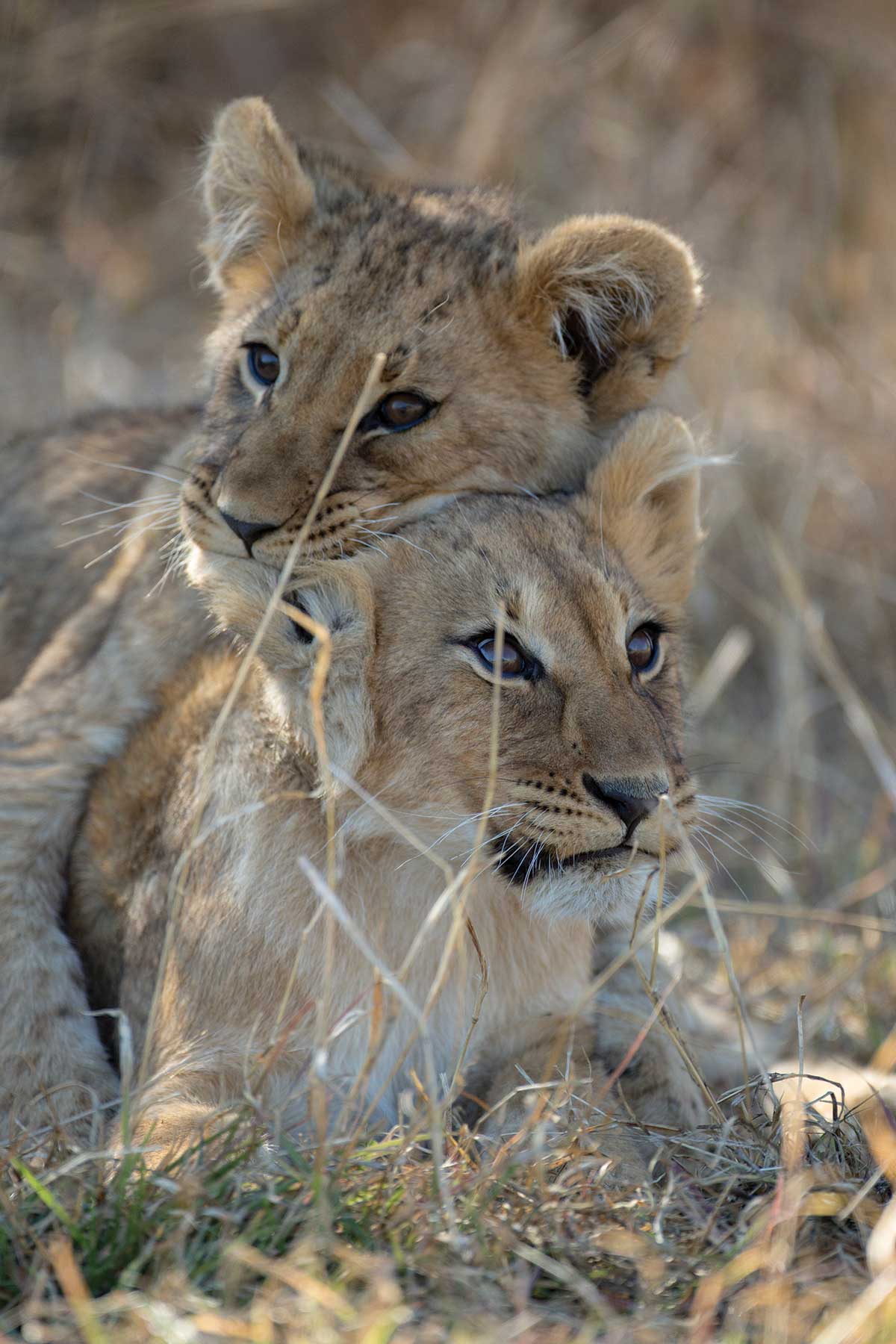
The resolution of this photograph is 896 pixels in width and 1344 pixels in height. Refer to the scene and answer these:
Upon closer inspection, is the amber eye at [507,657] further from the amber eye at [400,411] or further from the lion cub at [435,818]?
the amber eye at [400,411]

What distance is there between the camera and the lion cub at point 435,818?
8.89 feet

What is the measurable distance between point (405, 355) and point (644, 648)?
836 mm

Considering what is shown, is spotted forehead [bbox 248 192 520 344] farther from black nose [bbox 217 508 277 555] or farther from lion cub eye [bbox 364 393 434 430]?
black nose [bbox 217 508 277 555]

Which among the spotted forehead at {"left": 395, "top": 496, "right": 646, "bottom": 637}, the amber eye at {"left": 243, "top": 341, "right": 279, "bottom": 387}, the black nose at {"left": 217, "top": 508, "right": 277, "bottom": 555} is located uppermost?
the amber eye at {"left": 243, "top": 341, "right": 279, "bottom": 387}

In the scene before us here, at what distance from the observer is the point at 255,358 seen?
3.57m

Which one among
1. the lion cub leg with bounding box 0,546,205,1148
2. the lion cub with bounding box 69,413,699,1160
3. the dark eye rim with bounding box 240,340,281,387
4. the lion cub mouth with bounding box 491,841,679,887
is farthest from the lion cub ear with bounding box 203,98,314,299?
the lion cub mouth with bounding box 491,841,679,887

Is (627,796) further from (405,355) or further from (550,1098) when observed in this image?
(405,355)

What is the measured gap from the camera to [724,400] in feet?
22.5

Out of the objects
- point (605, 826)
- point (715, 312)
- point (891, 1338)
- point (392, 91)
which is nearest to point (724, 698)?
point (715, 312)

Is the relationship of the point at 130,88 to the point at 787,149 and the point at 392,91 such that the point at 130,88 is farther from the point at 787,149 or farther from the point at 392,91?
the point at 787,149

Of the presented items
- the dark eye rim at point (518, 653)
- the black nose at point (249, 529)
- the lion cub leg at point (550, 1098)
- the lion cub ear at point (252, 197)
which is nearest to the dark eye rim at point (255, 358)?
the lion cub ear at point (252, 197)

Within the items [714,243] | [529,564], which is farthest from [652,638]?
[714,243]

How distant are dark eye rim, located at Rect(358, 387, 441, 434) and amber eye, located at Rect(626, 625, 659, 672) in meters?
0.66

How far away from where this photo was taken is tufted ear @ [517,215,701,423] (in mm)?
3398
